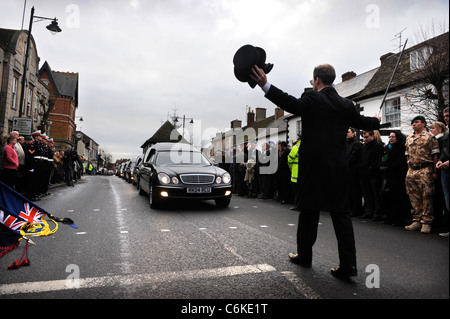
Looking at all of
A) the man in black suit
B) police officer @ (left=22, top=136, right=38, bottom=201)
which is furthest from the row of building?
the man in black suit

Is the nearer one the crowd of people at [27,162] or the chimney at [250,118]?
the crowd of people at [27,162]

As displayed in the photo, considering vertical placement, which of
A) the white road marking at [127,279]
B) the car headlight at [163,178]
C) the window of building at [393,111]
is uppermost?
the window of building at [393,111]

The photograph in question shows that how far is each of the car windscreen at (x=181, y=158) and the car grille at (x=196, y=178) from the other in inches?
44.9

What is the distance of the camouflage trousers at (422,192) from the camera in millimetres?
5488

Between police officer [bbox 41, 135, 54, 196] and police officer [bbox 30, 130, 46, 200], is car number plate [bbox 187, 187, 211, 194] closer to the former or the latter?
police officer [bbox 30, 130, 46, 200]

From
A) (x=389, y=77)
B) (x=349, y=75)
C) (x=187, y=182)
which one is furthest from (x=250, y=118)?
(x=187, y=182)

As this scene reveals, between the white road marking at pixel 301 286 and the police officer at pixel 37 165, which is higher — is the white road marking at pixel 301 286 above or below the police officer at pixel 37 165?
below

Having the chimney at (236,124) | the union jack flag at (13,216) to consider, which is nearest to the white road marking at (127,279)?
the union jack flag at (13,216)

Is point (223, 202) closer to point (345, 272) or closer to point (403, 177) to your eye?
point (403, 177)

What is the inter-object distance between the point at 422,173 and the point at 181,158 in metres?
5.93

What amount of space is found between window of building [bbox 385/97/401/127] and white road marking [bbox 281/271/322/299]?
715 inches

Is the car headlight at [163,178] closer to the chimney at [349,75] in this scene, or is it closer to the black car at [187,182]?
the black car at [187,182]

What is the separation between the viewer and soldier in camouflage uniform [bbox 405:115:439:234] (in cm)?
548
